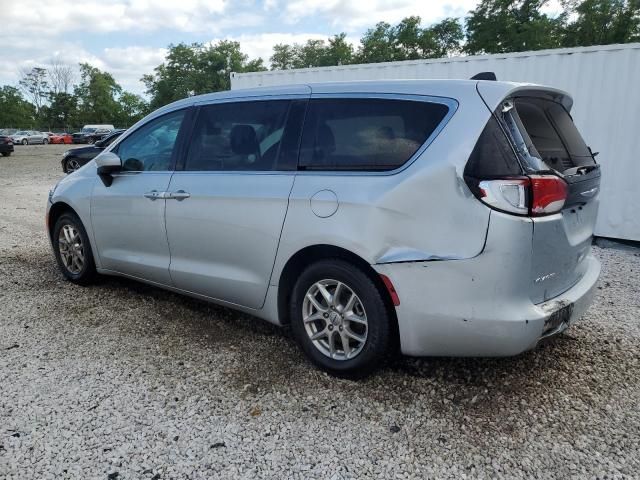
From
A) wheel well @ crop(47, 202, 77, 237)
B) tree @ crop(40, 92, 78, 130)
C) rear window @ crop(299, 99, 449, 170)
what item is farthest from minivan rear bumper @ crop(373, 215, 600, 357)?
tree @ crop(40, 92, 78, 130)

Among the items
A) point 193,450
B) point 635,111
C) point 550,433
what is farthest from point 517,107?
point 635,111

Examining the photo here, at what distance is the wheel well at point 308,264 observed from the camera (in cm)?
272

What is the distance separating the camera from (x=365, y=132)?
9.31 ft

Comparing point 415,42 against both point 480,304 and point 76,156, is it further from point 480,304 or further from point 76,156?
point 480,304

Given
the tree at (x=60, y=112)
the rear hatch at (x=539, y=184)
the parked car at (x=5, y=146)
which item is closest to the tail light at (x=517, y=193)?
the rear hatch at (x=539, y=184)

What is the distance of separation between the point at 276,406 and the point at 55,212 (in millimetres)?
3333

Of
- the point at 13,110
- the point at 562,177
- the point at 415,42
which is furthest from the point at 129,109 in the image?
the point at 562,177

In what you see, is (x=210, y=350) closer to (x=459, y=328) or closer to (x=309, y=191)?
(x=309, y=191)

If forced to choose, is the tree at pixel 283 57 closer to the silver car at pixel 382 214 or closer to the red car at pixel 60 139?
the red car at pixel 60 139

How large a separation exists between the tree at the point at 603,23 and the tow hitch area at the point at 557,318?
1550 inches

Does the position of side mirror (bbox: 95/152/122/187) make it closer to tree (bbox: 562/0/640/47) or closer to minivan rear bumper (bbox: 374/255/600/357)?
minivan rear bumper (bbox: 374/255/600/357)

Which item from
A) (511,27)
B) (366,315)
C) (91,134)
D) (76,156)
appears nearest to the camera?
(366,315)

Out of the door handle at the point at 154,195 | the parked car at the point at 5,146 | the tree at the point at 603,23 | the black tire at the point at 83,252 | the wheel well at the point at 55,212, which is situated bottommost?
the parked car at the point at 5,146

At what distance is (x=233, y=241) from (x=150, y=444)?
1.33m
